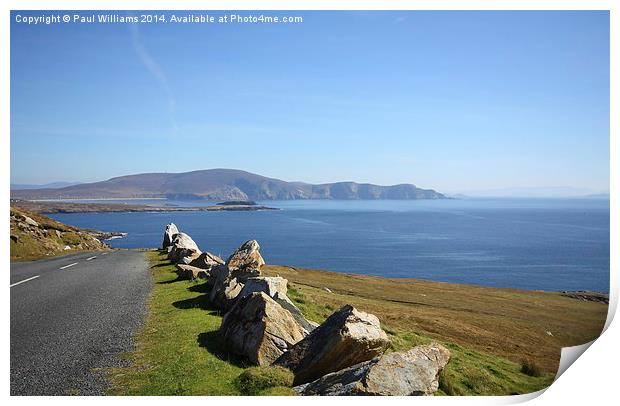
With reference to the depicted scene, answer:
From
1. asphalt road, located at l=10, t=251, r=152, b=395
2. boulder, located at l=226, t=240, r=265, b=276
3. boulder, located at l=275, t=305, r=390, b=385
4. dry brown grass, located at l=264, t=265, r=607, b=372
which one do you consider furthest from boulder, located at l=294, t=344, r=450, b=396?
boulder, located at l=226, t=240, r=265, b=276

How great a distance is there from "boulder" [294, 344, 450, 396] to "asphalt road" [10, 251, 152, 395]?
4.06 metres

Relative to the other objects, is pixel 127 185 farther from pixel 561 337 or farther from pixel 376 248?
pixel 561 337

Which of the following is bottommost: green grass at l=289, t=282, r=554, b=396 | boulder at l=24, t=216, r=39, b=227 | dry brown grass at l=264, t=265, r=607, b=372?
dry brown grass at l=264, t=265, r=607, b=372

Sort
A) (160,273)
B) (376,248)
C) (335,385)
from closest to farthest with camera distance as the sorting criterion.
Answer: (335,385) → (160,273) → (376,248)

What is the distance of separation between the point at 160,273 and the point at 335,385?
1429 centimetres

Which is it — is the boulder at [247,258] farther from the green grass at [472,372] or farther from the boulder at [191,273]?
the green grass at [472,372]

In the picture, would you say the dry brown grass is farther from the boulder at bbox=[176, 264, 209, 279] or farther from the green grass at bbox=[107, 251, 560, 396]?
the boulder at bbox=[176, 264, 209, 279]

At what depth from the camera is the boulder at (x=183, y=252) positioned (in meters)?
22.6

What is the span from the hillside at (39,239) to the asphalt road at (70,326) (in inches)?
439

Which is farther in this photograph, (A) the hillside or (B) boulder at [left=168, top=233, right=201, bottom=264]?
(A) the hillside

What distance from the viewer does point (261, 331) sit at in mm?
9898

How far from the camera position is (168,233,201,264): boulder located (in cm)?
2261
